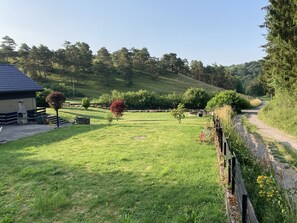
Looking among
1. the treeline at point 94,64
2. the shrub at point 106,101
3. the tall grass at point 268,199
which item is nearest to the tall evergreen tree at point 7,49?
the treeline at point 94,64

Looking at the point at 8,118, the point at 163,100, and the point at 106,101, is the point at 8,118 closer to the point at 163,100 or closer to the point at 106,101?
the point at 106,101

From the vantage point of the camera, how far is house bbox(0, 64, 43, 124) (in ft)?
64.2

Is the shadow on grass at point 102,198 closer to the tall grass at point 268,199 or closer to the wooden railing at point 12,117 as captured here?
the tall grass at point 268,199

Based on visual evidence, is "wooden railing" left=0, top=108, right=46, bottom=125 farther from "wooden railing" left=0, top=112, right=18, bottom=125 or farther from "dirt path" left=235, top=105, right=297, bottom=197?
"dirt path" left=235, top=105, right=297, bottom=197

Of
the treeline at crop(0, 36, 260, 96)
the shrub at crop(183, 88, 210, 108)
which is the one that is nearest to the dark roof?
the shrub at crop(183, 88, 210, 108)

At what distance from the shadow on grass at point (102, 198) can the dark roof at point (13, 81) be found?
51.2ft

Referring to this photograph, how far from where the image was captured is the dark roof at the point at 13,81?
66.5ft

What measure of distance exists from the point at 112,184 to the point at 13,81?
742 inches

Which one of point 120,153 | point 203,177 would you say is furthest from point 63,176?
point 203,177

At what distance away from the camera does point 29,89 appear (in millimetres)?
21594

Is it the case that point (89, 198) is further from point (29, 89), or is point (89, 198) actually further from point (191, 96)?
point (191, 96)

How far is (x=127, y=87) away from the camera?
69000 mm

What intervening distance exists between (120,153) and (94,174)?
2.26m

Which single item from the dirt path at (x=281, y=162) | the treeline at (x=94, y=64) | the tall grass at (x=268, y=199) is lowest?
the dirt path at (x=281, y=162)
